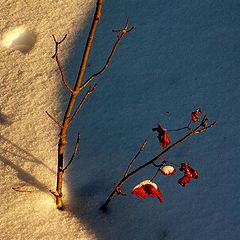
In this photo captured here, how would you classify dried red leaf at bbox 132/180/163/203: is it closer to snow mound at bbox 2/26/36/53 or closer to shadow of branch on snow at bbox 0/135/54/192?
shadow of branch on snow at bbox 0/135/54/192

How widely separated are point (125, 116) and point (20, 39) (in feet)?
1.94

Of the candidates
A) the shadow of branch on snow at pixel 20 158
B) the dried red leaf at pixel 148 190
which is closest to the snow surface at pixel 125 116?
the shadow of branch on snow at pixel 20 158

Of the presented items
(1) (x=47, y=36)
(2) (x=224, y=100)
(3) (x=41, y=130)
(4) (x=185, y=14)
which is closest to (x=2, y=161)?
(3) (x=41, y=130)

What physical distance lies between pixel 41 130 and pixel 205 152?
0.59 metres

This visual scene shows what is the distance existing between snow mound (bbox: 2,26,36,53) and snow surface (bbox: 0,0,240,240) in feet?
0.07

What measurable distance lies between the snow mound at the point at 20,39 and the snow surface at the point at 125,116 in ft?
0.07

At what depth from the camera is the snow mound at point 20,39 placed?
192cm

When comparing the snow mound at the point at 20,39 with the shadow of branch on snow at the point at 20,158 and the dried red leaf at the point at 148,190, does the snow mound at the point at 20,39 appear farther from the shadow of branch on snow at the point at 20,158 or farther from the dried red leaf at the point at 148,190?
the dried red leaf at the point at 148,190

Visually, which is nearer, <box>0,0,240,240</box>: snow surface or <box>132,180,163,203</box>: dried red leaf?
<box>132,180,163,203</box>: dried red leaf

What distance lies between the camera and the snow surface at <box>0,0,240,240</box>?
5.00 ft

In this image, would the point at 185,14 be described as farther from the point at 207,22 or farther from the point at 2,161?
the point at 2,161

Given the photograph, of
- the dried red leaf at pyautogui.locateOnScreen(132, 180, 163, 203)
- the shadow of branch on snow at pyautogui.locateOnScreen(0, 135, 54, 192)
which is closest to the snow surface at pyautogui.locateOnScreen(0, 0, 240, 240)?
the shadow of branch on snow at pyautogui.locateOnScreen(0, 135, 54, 192)

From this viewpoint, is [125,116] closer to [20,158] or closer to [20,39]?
[20,158]

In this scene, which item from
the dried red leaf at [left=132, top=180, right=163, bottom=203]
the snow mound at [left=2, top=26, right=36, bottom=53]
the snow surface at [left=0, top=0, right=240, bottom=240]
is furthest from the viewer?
the snow mound at [left=2, top=26, right=36, bottom=53]
